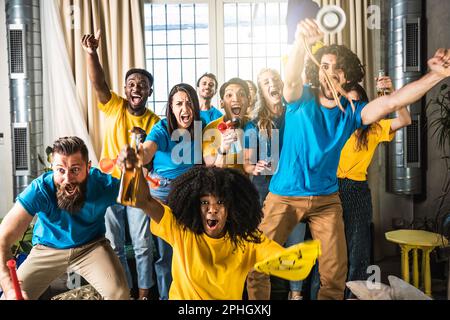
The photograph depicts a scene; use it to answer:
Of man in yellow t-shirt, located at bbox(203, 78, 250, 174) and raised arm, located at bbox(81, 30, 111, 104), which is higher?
raised arm, located at bbox(81, 30, 111, 104)

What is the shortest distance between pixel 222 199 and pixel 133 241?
730 mm

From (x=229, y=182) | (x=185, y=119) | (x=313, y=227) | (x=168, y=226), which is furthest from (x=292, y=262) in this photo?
(x=185, y=119)

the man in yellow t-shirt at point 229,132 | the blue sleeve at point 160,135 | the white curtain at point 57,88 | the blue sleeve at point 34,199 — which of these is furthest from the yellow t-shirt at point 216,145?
the blue sleeve at point 34,199

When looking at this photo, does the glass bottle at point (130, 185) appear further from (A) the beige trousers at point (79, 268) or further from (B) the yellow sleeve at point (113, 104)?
(B) the yellow sleeve at point (113, 104)

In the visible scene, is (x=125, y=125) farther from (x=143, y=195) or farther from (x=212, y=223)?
(x=212, y=223)

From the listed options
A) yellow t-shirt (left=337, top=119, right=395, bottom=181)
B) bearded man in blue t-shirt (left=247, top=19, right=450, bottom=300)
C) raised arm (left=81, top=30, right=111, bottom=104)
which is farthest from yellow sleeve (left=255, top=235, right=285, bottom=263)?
raised arm (left=81, top=30, right=111, bottom=104)

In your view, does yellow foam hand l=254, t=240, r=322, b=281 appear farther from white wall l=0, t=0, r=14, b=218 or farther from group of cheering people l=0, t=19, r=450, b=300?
white wall l=0, t=0, r=14, b=218

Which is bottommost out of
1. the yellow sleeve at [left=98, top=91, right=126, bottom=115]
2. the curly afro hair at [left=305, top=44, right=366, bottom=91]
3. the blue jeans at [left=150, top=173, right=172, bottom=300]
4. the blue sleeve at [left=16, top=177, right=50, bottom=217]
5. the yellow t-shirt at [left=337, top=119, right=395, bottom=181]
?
the blue jeans at [left=150, top=173, right=172, bottom=300]

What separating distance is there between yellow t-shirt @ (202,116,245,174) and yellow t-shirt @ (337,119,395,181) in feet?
1.86

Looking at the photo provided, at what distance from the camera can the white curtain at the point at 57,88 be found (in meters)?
2.98

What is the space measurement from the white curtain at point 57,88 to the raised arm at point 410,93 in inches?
63.2

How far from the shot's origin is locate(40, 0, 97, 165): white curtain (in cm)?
298
